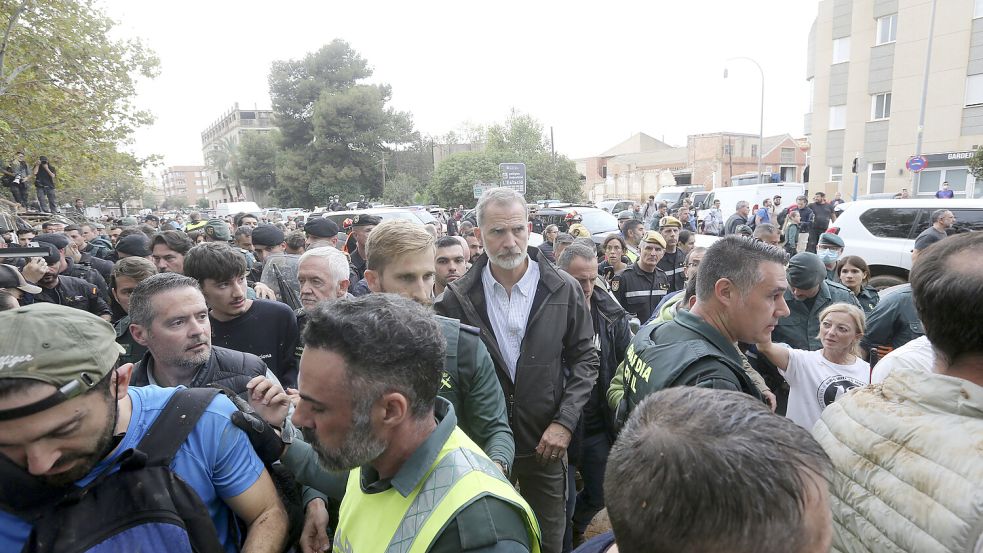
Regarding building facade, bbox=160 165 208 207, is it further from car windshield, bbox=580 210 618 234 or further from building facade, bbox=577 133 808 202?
car windshield, bbox=580 210 618 234

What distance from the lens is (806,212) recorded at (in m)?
15.9

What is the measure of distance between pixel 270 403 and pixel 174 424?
44 cm

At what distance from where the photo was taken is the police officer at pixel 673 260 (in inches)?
240

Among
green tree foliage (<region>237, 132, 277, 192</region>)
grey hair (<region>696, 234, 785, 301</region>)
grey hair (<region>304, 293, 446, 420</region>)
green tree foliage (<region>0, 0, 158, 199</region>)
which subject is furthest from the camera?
green tree foliage (<region>237, 132, 277, 192</region>)

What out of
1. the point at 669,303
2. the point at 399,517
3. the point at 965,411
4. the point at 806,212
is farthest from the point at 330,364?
the point at 806,212

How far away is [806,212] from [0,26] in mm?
20482

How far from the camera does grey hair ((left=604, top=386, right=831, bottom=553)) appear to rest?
79cm

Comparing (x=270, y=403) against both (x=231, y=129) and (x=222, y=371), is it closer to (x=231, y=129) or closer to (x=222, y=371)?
(x=222, y=371)

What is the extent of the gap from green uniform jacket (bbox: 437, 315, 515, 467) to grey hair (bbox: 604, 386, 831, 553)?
1457 mm

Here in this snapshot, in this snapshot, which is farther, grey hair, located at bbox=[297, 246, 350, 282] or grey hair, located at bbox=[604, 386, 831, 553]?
grey hair, located at bbox=[297, 246, 350, 282]

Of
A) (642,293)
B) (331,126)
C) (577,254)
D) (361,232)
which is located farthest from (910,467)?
(331,126)

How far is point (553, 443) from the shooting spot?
9.09ft

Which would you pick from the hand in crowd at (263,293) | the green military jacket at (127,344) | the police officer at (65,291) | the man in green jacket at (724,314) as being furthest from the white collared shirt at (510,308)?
the police officer at (65,291)

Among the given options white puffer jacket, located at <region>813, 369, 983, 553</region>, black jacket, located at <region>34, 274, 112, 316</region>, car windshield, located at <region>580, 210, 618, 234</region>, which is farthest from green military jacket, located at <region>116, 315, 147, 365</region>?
car windshield, located at <region>580, 210, 618, 234</region>
